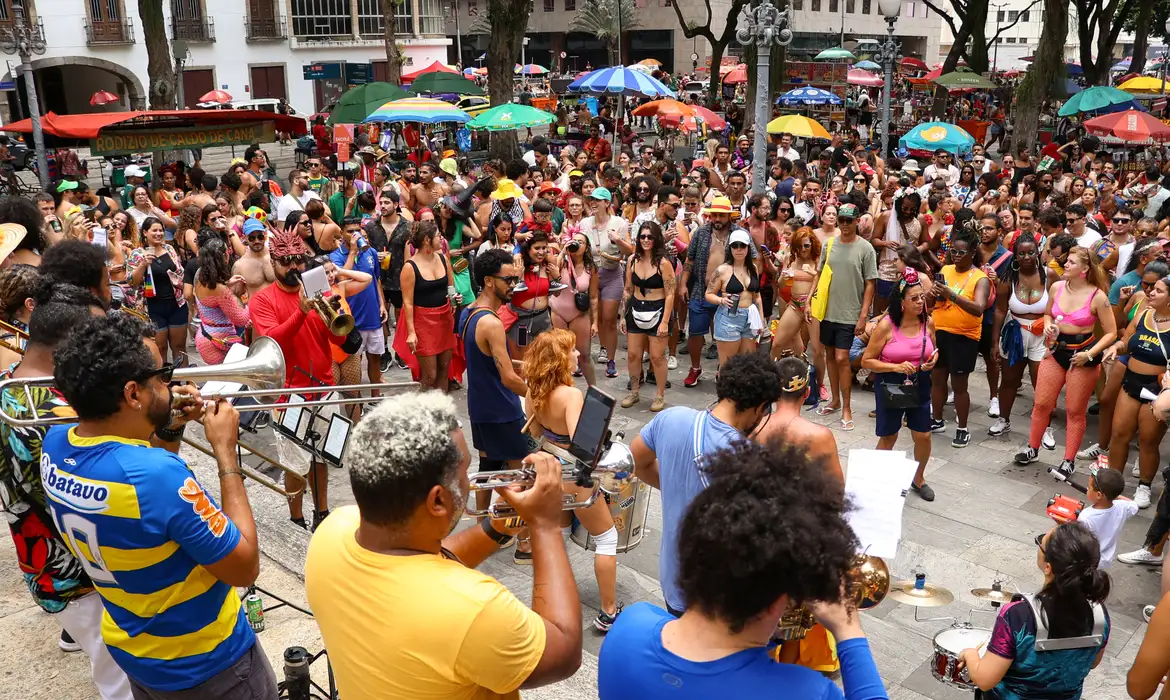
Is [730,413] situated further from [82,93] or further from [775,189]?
[82,93]

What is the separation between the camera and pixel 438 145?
23750 mm

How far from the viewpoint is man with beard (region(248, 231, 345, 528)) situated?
5836 mm

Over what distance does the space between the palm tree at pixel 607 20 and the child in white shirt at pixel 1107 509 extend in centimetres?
5358

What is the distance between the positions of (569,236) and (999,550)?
4.96 meters

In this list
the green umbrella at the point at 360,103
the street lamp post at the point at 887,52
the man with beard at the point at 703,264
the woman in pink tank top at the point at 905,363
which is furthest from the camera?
the green umbrella at the point at 360,103

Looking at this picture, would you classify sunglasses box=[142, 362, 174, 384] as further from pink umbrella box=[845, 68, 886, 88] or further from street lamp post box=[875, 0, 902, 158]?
pink umbrella box=[845, 68, 886, 88]

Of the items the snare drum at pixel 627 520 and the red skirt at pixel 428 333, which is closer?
the snare drum at pixel 627 520

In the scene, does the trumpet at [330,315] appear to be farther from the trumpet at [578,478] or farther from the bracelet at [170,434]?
the trumpet at [578,478]

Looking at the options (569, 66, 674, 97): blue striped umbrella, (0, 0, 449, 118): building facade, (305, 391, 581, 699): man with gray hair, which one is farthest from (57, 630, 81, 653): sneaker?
(0, 0, 449, 118): building facade

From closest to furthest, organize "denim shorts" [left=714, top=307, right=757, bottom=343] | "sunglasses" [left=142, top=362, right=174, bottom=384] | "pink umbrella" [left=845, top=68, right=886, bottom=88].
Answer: "sunglasses" [left=142, top=362, right=174, bottom=384], "denim shorts" [left=714, top=307, right=757, bottom=343], "pink umbrella" [left=845, top=68, right=886, bottom=88]

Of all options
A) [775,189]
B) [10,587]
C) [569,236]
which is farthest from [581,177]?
[10,587]

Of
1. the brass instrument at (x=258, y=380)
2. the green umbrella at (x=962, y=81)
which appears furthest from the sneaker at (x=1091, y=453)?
the green umbrella at (x=962, y=81)

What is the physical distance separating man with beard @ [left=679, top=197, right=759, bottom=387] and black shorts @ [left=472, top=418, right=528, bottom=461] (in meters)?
3.34

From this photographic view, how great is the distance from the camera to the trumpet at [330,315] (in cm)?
584
